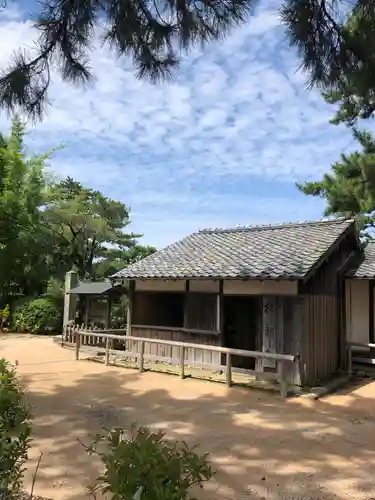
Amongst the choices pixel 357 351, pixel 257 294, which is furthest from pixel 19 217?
pixel 357 351

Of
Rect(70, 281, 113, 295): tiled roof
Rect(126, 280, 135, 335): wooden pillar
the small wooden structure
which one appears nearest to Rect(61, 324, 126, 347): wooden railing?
the small wooden structure

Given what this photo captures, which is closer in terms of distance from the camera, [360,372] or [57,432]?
[57,432]

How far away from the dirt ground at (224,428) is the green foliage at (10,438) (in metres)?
1.31

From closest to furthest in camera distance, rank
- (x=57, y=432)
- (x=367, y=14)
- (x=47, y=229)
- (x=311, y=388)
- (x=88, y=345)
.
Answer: (x=367, y=14), (x=57, y=432), (x=311, y=388), (x=88, y=345), (x=47, y=229)

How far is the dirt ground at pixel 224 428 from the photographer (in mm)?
4418

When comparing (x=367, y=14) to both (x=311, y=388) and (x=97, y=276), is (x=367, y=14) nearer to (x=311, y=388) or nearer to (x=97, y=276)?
(x=311, y=388)

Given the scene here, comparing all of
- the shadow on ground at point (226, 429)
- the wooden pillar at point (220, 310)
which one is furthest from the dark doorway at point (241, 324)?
the shadow on ground at point (226, 429)

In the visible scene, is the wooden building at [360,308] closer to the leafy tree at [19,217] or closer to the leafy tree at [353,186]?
the leafy tree at [353,186]

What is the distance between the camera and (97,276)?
23375mm

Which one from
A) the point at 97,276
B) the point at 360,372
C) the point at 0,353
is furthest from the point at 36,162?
the point at 360,372

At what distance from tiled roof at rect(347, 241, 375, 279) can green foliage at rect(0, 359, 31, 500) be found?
921 cm

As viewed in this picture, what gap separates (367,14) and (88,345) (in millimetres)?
11050

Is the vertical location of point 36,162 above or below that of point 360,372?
above

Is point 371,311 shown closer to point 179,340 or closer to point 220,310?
point 220,310
